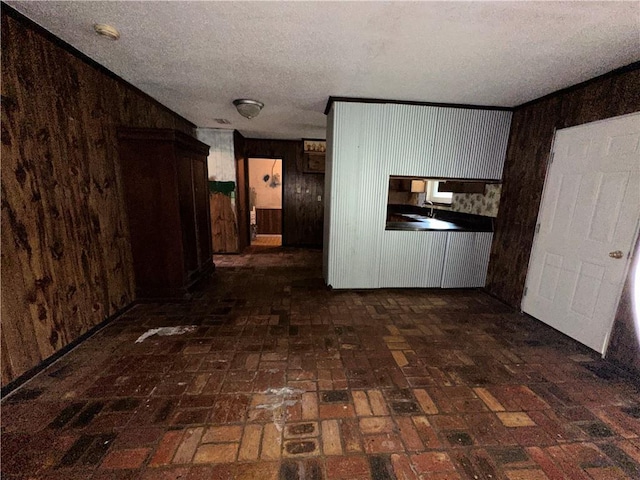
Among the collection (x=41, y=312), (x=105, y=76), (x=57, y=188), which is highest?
(x=105, y=76)

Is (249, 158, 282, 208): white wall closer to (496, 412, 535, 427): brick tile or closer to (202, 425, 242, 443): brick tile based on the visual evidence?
(202, 425, 242, 443): brick tile

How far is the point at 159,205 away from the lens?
290 centimetres

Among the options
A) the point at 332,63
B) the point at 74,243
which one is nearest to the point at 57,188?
the point at 74,243

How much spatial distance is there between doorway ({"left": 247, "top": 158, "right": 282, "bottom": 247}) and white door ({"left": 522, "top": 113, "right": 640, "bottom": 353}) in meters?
6.12

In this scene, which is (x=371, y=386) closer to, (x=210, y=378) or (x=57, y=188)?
(x=210, y=378)

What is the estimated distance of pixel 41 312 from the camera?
1891 mm

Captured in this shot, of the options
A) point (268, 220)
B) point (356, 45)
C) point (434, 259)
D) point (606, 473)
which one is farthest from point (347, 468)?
point (268, 220)

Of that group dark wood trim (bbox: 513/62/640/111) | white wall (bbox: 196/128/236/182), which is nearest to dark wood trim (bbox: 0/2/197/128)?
white wall (bbox: 196/128/236/182)

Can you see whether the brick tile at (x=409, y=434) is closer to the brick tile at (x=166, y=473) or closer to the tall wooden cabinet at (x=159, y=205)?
the brick tile at (x=166, y=473)

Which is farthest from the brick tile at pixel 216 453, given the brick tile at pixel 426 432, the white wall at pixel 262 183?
the white wall at pixel 262 183

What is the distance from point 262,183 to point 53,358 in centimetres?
648

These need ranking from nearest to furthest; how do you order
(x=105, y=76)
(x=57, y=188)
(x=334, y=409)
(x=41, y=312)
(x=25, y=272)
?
(x=334, y=409)
(x=25, y=272)
(x=41, y=312)
(x=57, y=188)
(x=105, y=76)

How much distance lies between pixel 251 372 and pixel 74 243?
186 centimetres

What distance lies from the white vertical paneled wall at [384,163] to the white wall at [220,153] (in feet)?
8.11
